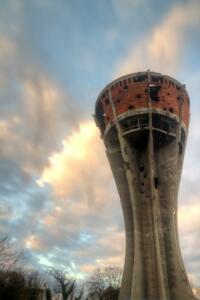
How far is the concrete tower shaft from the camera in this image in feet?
58.5

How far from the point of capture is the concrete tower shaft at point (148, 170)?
58.5ft

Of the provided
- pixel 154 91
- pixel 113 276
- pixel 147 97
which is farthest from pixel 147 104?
pixel 113 276

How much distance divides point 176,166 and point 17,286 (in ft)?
51.9

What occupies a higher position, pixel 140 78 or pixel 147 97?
pixel 140 78

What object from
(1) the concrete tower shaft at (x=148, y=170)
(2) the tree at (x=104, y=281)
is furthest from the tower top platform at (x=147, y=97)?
(2) the tree at (x=104, y=281)

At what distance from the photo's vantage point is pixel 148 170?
2064 centimetres

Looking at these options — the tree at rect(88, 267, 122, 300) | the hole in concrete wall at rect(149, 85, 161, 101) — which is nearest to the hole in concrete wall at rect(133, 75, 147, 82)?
the hole in concrete wall at rect(149, 85, 161, 101)

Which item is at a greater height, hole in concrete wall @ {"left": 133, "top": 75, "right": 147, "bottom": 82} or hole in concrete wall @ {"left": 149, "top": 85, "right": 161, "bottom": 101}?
hole in concrete wall @ {"left": 133, "top": 75, "right": 147, "bottom": 82}

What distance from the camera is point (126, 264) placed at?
1898cm

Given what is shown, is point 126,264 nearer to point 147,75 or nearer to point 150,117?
point 150,117

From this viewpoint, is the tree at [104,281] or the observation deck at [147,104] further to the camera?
the tree at [104,281]

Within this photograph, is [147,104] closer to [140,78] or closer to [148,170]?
[140,78]

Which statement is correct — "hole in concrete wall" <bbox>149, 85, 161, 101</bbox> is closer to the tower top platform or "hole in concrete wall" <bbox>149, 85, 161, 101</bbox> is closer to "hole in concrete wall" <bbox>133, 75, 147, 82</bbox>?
the tower top platform

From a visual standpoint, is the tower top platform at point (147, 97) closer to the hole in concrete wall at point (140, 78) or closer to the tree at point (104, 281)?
the hole in concrete wall at point (140, 78)
